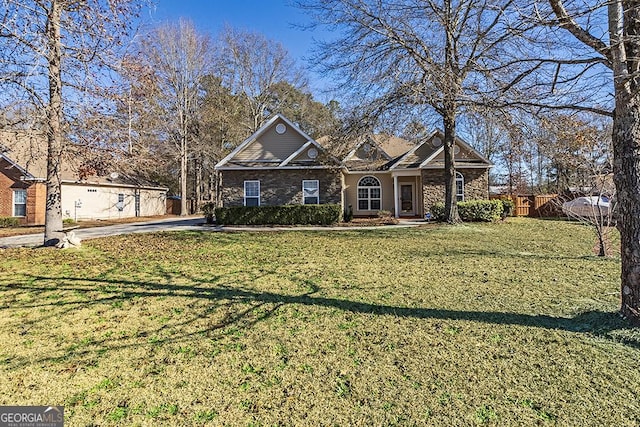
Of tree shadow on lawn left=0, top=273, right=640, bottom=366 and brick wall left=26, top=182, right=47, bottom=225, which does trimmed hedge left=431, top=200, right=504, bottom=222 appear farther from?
brick wall left=26, top=182, right=47, bottom=225

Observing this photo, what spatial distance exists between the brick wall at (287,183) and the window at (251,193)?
0.78 ft

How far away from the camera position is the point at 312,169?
17.5m

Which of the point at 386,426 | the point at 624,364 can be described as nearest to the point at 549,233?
the point at 624,364

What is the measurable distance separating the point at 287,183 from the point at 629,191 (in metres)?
14.9

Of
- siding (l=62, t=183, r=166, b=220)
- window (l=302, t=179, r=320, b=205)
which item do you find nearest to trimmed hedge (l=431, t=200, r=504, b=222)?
window (l=302, t=179, r=320, b=205)

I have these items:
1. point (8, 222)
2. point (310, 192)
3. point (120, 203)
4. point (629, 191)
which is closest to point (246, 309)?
point (629, 191)

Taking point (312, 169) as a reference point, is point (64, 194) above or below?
below

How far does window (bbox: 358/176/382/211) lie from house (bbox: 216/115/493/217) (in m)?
0.79

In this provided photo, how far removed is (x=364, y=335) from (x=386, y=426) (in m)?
1.46

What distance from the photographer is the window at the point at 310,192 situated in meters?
17.7

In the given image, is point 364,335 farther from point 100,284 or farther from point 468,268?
point 100,284

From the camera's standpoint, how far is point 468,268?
22.7 ft

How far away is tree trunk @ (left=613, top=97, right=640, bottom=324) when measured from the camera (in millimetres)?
Answer: 3678

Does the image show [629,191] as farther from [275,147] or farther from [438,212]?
[275,147]
